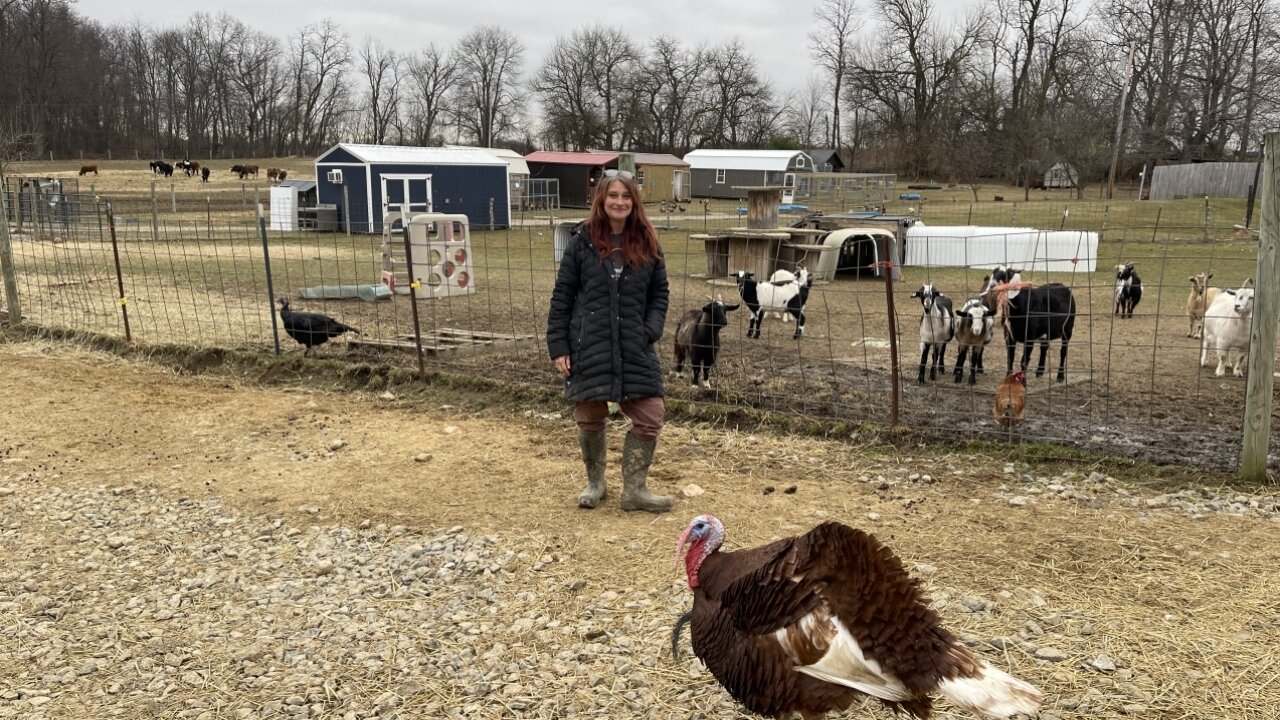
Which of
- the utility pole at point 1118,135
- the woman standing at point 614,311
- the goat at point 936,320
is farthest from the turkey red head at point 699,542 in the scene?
the utility pole at point 1118,135

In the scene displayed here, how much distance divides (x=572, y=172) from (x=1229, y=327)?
38.1 meters

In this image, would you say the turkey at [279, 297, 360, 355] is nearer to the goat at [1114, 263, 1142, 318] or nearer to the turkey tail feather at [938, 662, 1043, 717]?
the turkey tail feather at [938, 662, 1043, 717]

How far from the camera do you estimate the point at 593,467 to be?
4.97 metres

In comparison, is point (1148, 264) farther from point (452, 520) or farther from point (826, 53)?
point (826, 53)

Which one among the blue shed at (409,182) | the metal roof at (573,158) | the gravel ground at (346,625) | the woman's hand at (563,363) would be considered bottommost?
the gravel ground at (346,625)

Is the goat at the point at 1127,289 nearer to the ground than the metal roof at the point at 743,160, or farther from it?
nearer to the ground

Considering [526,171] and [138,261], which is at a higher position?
[526,171]

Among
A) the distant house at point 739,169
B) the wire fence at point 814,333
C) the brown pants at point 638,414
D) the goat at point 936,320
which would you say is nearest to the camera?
the brown pants at point 638,414

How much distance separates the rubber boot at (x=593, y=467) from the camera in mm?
4914

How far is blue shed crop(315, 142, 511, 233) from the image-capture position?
28.2 m

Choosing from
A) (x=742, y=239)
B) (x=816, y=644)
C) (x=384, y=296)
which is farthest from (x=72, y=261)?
(x=816, y=644)

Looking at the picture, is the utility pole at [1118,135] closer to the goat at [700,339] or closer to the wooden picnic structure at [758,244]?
the wooden picnic structure at [758,244]

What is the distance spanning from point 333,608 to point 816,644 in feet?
7.48

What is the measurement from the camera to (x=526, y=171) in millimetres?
43812
